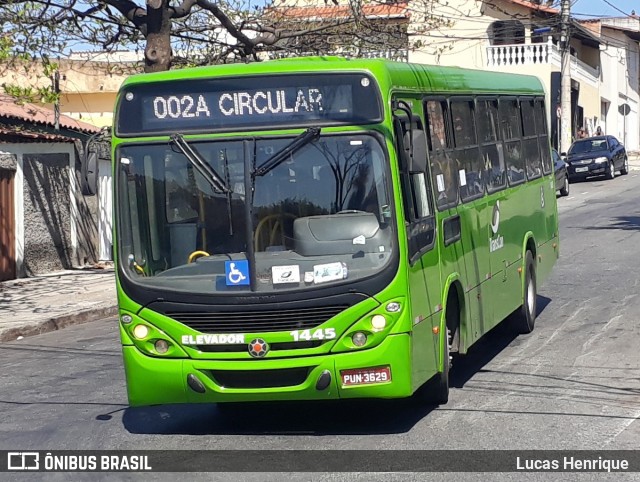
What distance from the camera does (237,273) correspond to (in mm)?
7668

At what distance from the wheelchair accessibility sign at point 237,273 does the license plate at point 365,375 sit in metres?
0.91

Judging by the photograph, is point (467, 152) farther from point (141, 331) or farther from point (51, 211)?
point (51, 211)

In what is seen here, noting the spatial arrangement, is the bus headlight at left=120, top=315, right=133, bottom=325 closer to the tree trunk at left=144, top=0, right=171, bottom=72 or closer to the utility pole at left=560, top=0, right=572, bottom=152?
the tree trunk at left=144, top=0, right=171, bottom=72

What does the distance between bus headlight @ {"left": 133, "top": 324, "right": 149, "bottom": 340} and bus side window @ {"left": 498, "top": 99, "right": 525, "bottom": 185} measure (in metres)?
4.96

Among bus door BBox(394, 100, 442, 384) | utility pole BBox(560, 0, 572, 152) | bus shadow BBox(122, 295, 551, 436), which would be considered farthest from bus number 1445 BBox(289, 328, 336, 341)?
utility pole BBox(560, 0, 572, 152)

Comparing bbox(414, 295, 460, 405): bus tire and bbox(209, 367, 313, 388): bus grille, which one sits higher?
bbox(209, 367, 313, 388): bus grille

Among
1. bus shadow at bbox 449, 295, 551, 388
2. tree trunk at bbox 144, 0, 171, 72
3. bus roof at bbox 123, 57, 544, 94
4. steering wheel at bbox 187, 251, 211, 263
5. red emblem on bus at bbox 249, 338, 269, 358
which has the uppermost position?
tree trunk at bbox 144, 0, 171, 72

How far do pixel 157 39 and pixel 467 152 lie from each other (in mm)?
9040

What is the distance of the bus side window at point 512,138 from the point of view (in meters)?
11.6

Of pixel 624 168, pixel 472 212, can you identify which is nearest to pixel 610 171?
pixel 624 168

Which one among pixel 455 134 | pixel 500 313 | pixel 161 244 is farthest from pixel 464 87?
pixel 161 244

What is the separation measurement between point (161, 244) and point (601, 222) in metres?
18.7

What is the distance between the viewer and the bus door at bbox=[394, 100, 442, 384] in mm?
7820

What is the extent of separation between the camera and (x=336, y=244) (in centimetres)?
772
